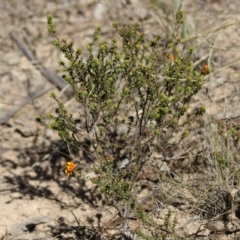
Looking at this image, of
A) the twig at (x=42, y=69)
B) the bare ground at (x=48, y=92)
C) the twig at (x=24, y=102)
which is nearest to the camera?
the bare ground at (x=48, y=92)

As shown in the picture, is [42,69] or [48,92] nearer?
[48,92]

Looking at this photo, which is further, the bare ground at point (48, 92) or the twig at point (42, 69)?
the twig at point (42, 69)

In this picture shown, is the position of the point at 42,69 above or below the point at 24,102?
above

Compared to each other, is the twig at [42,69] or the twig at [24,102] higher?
the twig at [42,69]

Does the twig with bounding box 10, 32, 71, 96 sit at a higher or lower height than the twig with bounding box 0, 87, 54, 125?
higher

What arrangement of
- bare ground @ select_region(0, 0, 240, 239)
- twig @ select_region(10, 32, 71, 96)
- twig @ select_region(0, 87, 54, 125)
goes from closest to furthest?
1. bare ground @ select_region(0, 0, 240, 239)
2. twig @ select_region(0, 87, 54, 125)
3. twig @ select_region(10, 32, 71, 96)

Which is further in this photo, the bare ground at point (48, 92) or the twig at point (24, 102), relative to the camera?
the twig at point (24, 102)

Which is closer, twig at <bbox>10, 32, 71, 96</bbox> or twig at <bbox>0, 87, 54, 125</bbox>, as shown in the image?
twig at <bbox>0, 87, 54, 125</bbox>

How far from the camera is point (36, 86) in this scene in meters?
3.92

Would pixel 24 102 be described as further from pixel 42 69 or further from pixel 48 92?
pixel 42 69

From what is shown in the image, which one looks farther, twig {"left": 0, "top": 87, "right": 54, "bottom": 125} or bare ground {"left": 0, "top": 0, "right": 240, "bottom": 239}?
twig {"left": 0, "top": 87, "right": 54, "bottom": 125}

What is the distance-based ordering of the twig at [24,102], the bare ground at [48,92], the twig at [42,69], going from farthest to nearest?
the twig at [42,69] → the twig at [24,102] → the bare ground at [48,92]

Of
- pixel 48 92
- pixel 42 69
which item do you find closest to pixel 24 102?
pixel 48 92

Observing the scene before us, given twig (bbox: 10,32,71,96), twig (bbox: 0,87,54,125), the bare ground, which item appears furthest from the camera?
twig (bbox: 10,32,71,96)
